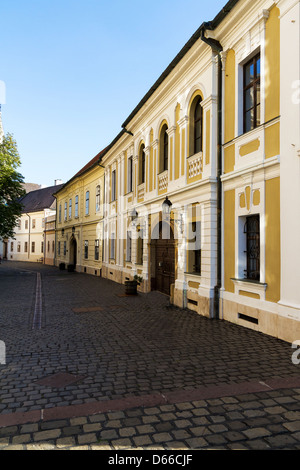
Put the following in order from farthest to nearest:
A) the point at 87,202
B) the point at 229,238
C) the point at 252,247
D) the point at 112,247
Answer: the point at 87,202 < the point at 112,247 < the point at 229,238 < the point at 252,247

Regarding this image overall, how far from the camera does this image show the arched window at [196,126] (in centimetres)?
1084

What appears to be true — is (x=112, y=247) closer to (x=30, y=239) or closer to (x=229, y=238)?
(x=229, y=238)

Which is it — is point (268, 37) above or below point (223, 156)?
above

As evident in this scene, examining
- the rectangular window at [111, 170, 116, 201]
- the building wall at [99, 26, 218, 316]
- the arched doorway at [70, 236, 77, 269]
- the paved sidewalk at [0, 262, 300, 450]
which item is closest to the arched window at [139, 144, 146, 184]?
the building wall at [99, 26, 218, 316]

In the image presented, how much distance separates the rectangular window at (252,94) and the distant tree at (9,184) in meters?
17.9

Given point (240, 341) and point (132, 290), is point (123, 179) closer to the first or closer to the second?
point (132, 290)

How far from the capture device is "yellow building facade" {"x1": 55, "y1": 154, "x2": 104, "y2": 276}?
2411 centimetres

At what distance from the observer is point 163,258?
13.5 meters

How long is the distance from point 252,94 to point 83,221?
2119 cm

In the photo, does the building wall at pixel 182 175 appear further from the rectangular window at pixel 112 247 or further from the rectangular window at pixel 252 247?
the rectangular window at pixel 112 247

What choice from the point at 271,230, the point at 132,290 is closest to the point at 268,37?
the point at 271,230

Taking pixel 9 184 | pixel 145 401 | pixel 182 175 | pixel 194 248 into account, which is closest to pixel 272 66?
pixel 182 175

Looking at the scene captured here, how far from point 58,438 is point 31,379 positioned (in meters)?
1.85
